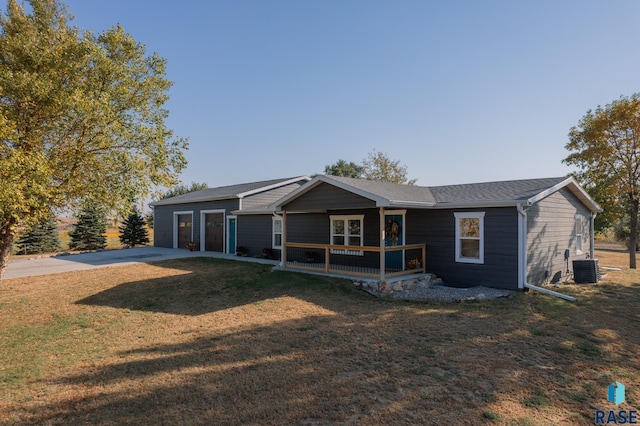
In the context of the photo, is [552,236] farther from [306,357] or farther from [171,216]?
[171,216]

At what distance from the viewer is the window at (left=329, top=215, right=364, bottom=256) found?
14.5 m

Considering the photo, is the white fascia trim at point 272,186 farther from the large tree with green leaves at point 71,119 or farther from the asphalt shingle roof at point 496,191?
the asphalt shingle roof at point 496,191

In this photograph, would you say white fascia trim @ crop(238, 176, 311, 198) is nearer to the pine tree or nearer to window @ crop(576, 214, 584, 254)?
the pine tree

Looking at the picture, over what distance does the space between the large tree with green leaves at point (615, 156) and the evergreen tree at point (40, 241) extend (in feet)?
113

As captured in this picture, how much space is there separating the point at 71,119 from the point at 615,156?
2412cm

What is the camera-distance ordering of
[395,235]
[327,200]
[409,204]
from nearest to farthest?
[409,204]
[327,200]
[395,235]

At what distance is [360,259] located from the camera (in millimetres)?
14734

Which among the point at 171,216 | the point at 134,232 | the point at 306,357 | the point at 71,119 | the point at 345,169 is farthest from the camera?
the point at 345,169

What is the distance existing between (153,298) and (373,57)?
1241 centimetres

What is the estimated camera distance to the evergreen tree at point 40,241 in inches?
957

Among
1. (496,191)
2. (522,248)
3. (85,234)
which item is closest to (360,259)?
(496,191)

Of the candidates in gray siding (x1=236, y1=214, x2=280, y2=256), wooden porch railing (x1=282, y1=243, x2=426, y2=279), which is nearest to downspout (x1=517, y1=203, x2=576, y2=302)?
wooden porch railing (x1=282, y1=243, x2=426, y2=279)

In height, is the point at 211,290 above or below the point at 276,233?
below

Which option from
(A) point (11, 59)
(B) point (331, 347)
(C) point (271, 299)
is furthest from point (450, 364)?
(A) point (11, 59)
